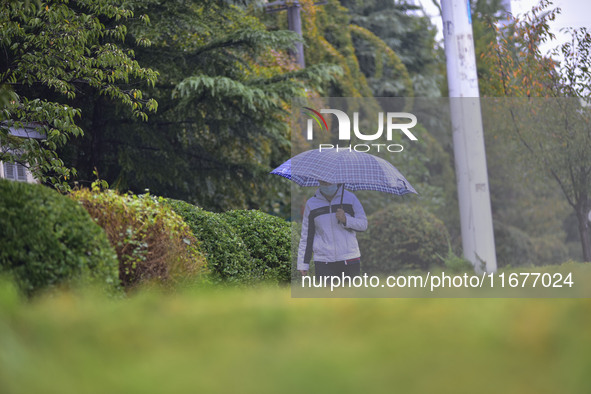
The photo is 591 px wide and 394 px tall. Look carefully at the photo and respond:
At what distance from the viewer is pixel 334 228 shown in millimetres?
7184

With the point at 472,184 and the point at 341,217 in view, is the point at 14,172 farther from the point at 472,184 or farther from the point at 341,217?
the point at 472,184

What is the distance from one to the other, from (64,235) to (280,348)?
9.86ft

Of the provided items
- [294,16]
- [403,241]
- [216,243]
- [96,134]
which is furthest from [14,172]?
[294,16]

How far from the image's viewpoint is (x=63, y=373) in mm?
2227

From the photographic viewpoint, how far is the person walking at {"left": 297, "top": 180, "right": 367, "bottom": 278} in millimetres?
7125

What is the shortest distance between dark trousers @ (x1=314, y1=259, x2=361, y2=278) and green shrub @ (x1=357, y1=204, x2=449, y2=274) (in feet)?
0.30

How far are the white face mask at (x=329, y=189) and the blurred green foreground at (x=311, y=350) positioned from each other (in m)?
4.16

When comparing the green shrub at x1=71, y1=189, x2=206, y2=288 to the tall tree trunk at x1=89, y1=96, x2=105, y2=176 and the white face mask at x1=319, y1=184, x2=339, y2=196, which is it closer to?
the white face mask at x1=319, y1=184, x2=339, y2=196

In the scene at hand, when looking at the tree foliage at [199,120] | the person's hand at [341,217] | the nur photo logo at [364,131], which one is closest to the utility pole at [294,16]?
the tree foliage at [199,120]

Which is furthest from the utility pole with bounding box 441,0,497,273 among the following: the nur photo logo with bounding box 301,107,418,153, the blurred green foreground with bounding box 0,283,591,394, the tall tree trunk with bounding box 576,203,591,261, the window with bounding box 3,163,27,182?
the window with bounding box 3,163,27,182

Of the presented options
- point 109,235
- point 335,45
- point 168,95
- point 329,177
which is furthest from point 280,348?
point 335,45

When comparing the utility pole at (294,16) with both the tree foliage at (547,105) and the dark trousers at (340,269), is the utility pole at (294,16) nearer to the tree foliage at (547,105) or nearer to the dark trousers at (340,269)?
the tree foliage at (547,105)

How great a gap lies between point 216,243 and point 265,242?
64.2 inches

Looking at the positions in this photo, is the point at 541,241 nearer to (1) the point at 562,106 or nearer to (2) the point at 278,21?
(1) the point at 562,106
